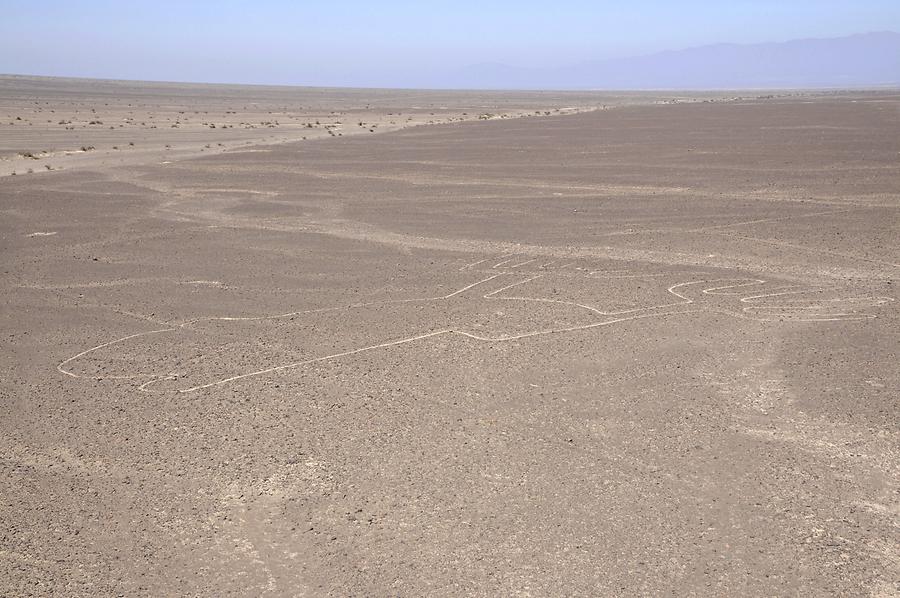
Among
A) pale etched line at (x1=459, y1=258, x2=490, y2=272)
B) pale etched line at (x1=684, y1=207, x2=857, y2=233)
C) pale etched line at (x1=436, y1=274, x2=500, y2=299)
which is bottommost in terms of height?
pale etched line at (x1=436, y1=274, x2=500, y2=299)

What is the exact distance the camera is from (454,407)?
683 cm

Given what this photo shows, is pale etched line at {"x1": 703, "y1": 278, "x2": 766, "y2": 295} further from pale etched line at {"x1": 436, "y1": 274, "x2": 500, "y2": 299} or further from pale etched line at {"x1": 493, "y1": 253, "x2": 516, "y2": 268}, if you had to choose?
pale etched line at {"x1": 493, "y1": 253, "x2": 516, "y2": 268}

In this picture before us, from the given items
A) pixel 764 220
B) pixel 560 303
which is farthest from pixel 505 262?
pixel 764 220

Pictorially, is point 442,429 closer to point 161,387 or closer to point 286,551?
point 286,551

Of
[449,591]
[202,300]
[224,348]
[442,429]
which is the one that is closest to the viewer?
[449,591]

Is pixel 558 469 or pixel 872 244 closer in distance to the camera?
pixel 558 469

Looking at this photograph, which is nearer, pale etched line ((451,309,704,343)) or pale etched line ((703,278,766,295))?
pale etched line ((451,309,704,343))

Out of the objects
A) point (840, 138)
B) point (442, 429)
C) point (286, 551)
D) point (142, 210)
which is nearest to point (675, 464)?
point (442, 429)

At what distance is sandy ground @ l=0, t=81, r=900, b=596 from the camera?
4.74 m

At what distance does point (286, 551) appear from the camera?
189 inches

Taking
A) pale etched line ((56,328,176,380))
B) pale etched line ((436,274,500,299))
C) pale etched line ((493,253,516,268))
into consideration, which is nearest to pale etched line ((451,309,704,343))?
pale etched line ((436,274,500,299))

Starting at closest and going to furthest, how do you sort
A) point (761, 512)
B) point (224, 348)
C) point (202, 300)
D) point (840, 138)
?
point (761, 512)
point (224, 348)
point (202, 300)
point (840, 138)

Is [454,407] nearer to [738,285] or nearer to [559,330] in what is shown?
[559,330]

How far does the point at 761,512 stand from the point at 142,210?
1541 cm
